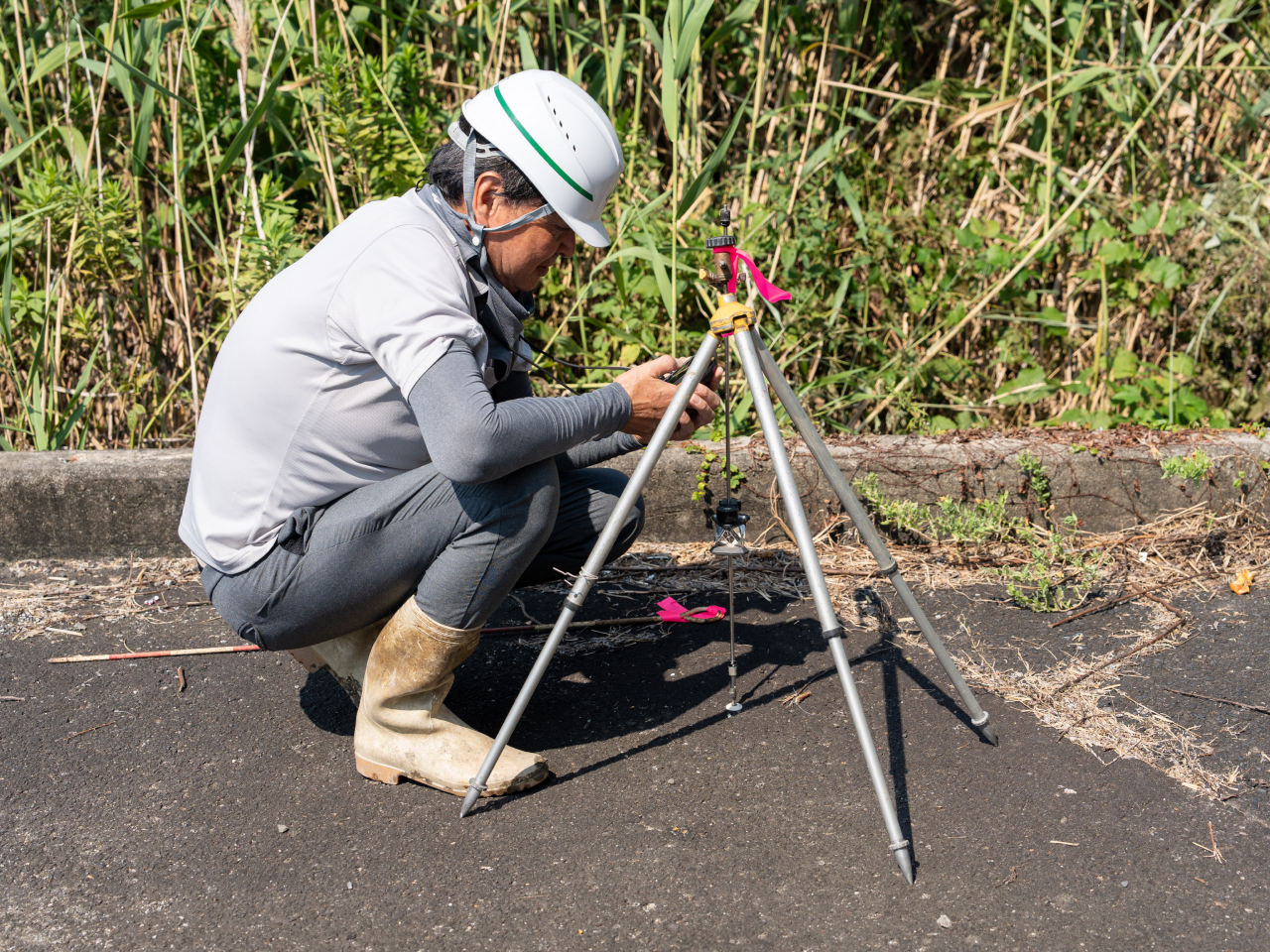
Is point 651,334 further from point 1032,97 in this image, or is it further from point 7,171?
point 7,171

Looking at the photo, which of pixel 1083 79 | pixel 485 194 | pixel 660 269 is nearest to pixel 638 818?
pixel 485 194

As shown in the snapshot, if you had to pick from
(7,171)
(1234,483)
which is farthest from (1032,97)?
(7,171)

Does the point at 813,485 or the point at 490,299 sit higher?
the point at 490,299

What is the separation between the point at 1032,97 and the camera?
15.4ft

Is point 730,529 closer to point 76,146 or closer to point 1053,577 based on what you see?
point 1053,577

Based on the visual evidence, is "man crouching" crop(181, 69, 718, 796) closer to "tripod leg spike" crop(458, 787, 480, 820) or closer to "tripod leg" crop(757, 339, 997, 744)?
"tripod leg spike" crop(458, 787, 480, 820)

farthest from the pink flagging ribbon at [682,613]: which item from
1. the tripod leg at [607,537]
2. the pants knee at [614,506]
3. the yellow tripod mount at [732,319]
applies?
the yellow tripod mount at [732,319]

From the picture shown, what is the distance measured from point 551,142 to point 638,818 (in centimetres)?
147

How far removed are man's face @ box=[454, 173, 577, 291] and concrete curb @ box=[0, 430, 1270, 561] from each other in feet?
4.96

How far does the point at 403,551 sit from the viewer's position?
2385mm

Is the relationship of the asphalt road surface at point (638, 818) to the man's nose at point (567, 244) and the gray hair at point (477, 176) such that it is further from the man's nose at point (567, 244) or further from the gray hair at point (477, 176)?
the gray hair at point (477, 176)

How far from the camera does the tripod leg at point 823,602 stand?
6.84 feet

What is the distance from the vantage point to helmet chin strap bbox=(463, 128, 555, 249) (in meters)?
2.32

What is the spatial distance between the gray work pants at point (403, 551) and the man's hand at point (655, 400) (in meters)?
0.24
